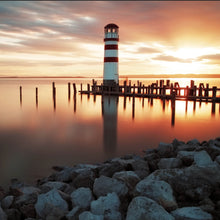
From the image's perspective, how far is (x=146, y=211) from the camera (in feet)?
7.47

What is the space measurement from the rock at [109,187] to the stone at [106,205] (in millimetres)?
197

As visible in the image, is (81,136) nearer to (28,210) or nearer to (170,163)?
(170,163)

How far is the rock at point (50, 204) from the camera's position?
270cm

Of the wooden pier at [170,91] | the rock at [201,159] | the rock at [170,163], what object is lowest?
the rock at [170,163]

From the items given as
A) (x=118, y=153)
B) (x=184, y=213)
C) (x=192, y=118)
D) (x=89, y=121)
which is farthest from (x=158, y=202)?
(x=192, y=118)

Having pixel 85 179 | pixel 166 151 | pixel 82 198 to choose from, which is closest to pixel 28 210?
pixel 82 198

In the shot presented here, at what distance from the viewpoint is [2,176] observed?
15.8 feet

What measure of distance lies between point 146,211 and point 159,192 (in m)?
0.40

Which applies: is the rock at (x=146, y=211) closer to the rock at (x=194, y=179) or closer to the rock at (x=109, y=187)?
the rock at (x=109, y=187)

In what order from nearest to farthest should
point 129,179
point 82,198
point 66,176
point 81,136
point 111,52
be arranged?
point 82,198 < point 129,179 < point 66,176 < point 81,136 < point 111,52

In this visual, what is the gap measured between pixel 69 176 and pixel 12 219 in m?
1.33

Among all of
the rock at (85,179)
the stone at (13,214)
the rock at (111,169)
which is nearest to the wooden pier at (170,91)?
the rock at (111,169)

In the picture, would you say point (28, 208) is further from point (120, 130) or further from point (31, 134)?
point (120, 130)

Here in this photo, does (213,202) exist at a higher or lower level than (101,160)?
higher
